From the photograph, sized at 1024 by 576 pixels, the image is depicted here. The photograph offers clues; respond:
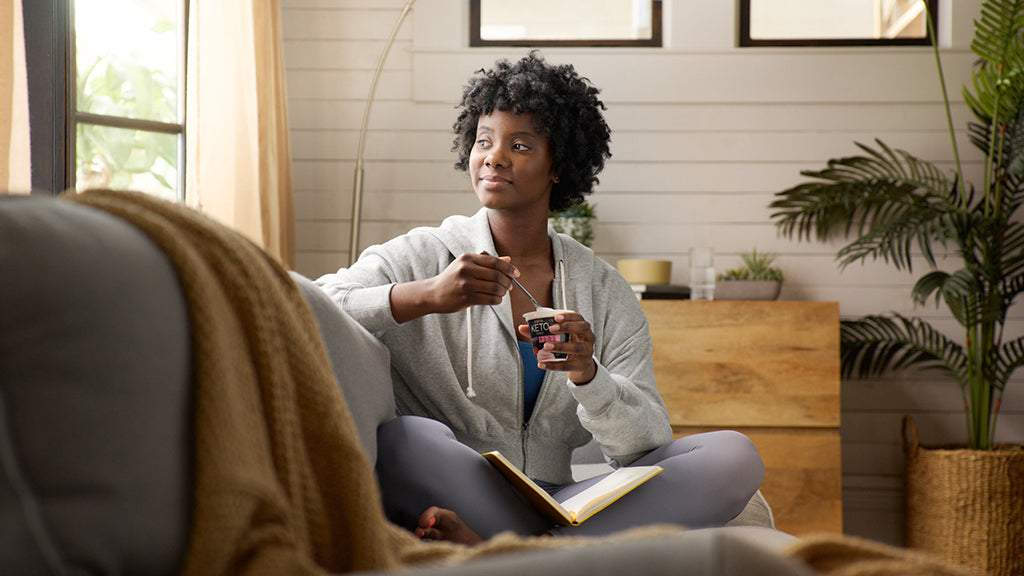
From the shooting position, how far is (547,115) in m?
1.96

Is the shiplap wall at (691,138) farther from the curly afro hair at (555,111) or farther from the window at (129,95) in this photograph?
the curly afro hair at (555,111)

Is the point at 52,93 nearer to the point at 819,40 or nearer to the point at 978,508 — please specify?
the point at 819,40

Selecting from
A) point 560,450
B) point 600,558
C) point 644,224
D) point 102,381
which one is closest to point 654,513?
point 560,450

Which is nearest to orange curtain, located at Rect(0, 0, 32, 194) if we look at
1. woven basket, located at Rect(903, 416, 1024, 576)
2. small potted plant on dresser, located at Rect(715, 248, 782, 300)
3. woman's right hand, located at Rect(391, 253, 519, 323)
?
woman's right hand, located at Rect(391, 253, 519, 323)

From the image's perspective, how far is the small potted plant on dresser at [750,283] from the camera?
296 cm

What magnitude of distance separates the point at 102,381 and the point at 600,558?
36 cm

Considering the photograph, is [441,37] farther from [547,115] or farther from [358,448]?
[358,448]

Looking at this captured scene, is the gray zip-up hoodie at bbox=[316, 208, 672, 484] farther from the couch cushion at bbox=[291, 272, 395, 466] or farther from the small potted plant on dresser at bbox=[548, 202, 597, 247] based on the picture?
the small potted plant on dresser at bbox=[548, 202, 597, 247]

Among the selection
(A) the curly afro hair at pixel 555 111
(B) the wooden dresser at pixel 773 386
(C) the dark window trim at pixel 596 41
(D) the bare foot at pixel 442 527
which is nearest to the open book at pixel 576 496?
(D) the bare foot at pixel 442 527

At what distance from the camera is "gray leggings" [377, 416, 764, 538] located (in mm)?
1240

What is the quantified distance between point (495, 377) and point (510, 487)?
15.7 inches

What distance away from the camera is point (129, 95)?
8.79 feet

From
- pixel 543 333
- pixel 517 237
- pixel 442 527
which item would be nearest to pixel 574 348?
pixel 543 333

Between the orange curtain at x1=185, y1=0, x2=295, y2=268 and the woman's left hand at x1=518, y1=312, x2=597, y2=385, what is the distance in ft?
5.31
